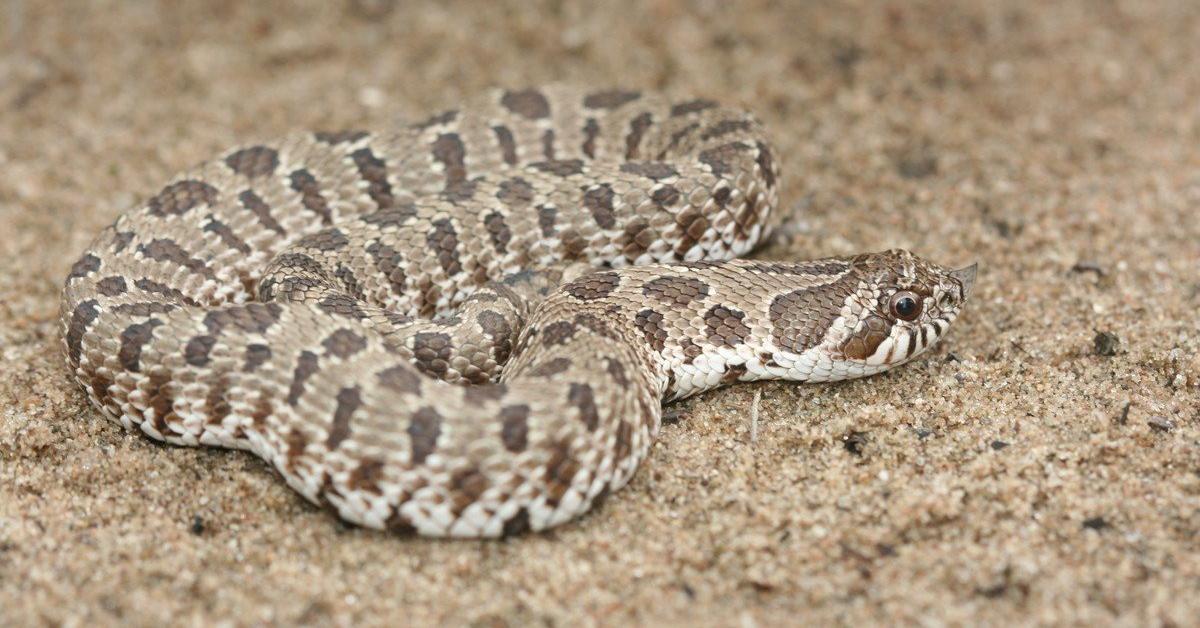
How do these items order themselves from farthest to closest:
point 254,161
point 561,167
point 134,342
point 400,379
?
point 254,161
point 561,167
point 134,342
point 400,379

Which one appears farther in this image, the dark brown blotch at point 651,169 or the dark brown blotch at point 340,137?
the dark brown blotch at point 340,137

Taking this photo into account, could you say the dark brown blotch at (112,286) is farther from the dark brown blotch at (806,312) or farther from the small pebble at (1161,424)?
the small pebble at (1161,424)

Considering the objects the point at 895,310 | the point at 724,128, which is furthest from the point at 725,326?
the point at 724,128

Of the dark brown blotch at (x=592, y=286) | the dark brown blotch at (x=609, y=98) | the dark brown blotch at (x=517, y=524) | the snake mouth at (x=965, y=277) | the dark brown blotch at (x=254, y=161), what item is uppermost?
the snake mouth at (x=965, y=277)

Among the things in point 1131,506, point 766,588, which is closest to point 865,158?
point 1131,506

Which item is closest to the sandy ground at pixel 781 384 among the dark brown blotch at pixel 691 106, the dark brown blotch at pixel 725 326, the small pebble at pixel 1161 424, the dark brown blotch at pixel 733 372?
the small pebble at pixel 1161 424

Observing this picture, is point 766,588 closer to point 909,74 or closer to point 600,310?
point 600,310

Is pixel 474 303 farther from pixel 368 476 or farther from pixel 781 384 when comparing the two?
pixel 781 384

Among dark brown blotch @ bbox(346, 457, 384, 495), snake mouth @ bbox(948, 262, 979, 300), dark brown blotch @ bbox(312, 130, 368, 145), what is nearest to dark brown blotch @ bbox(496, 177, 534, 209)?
dark brown blotch @ bbox(312, 130, 368, 145)
